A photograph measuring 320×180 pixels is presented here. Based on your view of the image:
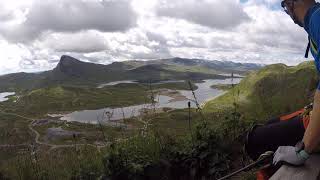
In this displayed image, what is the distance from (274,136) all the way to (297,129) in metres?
0.21

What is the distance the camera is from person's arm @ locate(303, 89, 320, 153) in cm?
287

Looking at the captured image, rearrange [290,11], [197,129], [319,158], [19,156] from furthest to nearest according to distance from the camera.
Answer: [19,156], [197,129], [290,11], [319,158]

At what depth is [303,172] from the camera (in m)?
2.98

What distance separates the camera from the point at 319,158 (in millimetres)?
3061

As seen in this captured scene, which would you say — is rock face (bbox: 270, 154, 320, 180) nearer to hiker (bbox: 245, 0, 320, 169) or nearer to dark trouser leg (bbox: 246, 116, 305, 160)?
hiker (bbox: 245, 0, 320, 169)

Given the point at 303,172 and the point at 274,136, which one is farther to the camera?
the point at 274,136

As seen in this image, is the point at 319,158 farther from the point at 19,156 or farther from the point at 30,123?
the point at 30,123

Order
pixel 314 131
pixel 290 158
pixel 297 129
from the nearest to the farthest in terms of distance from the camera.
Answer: pixel 314 131 → pixel 290 158 → pixel 297 129

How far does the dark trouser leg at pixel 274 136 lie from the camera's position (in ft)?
11.8

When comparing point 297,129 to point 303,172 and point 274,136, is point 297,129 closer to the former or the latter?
point 274,136

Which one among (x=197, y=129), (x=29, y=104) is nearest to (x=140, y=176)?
(x=197, y=129)

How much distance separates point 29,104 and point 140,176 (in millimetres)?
195442

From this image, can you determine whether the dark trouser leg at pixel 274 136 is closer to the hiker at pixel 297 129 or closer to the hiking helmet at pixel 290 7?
the hiker at pixel 297 129

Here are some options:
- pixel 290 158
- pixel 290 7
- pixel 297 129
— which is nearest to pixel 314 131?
pixel 290 158
